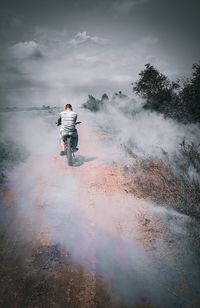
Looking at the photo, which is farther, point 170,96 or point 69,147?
point 170,96

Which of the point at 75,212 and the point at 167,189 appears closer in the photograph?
the point at 75,212

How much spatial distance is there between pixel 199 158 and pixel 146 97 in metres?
19.2

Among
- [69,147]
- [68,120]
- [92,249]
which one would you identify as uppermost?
[68,120]

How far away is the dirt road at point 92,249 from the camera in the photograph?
4.11 m

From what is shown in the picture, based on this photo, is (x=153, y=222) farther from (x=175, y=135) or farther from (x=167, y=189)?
(x=175, y=135)

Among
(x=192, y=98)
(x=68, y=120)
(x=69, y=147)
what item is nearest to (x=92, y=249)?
(x=69, y=147)

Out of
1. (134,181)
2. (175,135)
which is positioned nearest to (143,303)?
(134,181)

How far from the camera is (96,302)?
4008mm

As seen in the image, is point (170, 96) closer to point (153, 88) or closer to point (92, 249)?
point (153, 88)

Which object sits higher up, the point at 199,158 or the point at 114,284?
the point at 199,158

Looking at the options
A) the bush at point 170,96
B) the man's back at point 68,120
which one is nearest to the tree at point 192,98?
the bush at point 170,96

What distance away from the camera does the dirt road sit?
13.5 feet

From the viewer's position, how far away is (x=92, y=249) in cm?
518

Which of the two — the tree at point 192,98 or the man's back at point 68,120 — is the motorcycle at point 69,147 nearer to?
the man's back at point 68,120
